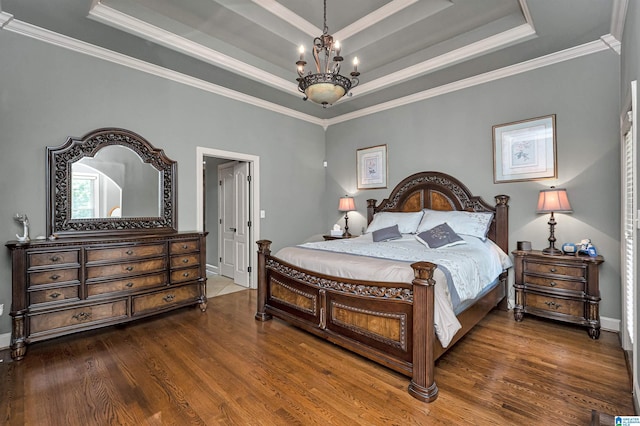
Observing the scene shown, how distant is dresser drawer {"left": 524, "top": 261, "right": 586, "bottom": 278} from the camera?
298 centimetres

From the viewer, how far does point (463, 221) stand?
3.77 m

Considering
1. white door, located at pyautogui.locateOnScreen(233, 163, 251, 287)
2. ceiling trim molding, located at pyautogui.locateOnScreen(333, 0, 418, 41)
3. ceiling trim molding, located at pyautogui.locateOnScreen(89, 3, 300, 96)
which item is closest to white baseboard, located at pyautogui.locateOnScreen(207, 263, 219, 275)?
white door, located at pyautogui.locateOnScreen(233, 163, 251, 287)

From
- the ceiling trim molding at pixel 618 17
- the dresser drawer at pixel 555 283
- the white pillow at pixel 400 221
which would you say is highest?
the ceiling trim molding at pixel 618 17

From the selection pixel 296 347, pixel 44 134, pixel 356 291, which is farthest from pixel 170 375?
pixel 44 134

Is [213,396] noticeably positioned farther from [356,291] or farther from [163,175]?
[163,175]

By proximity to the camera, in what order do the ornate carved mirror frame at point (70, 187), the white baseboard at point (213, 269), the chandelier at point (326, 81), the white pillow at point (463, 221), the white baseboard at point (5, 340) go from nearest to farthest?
the chandelier at point (326, 81) < the white baseboard at point (5, 340) < the ornate carved mirror frame at point (70, 187) < the white pillow at point (463, 221) < the white baseboard at point (213, 269)

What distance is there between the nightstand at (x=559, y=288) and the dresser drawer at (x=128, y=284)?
3992 mm

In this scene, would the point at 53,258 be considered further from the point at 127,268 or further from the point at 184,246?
the point at 184,246

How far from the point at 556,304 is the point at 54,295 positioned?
4875 mm

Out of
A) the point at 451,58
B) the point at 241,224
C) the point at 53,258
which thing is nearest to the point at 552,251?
the point at 451,58

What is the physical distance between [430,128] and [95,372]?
477cm

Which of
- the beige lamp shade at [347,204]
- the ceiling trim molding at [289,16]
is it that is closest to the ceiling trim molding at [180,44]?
the ceiling trim molding at [289,16]

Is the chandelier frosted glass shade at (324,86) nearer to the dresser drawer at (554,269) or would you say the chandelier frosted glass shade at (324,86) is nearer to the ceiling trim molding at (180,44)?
the ceiling trim molding at (180,44)

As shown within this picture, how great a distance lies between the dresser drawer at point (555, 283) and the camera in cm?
298
